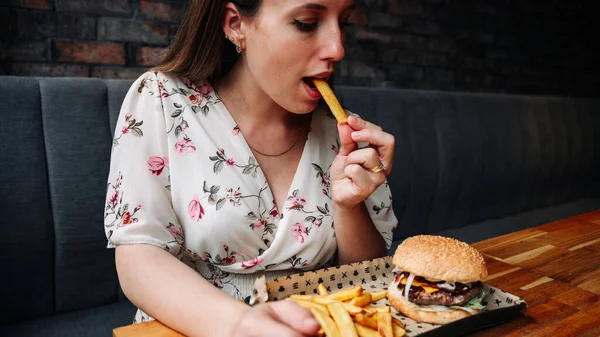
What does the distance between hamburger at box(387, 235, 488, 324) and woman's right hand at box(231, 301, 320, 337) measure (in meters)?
0.40

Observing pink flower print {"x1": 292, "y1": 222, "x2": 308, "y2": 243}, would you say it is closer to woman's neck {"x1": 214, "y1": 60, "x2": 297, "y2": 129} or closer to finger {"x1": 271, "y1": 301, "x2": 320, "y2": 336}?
woman's neck {"x1": 214, "y1": 60, "x2": 297, "y2": 129}

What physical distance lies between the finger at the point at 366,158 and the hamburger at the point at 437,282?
0.25 metres

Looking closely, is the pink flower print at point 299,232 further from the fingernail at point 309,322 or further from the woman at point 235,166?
the fingernail at point 309,322

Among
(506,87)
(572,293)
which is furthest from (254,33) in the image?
(506,87)

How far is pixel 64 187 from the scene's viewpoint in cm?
171

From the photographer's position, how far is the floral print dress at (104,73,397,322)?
120 centimetres

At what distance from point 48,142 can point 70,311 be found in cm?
64

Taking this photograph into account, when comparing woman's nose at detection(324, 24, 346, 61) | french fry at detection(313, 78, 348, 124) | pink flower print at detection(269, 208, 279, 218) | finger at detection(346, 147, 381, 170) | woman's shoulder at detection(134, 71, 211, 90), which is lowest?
pink flower print at detection(269, 208, 279, 218)

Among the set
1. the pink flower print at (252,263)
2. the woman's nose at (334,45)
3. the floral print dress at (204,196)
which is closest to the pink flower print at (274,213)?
the floral print dress at (204,196)

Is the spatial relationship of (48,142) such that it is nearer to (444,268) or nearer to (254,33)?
(254,33)

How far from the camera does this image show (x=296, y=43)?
119cm

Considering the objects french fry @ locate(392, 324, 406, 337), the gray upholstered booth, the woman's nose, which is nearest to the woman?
the woman's nose

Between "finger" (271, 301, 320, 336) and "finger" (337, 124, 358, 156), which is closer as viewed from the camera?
"finger" (271, 301, 320, 336)

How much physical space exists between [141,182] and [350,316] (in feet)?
2.01
